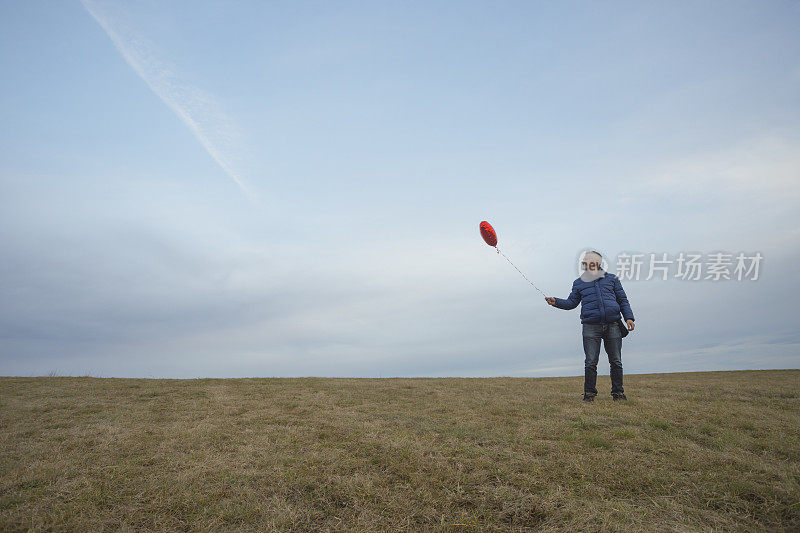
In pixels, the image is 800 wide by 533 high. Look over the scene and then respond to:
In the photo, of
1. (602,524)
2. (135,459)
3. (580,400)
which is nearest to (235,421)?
(135,459)

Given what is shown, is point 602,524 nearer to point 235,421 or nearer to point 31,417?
point 235,421

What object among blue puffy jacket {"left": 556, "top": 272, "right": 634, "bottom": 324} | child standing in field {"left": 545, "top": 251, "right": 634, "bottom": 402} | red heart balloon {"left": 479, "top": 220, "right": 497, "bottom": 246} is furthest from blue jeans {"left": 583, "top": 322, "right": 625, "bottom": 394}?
red heart balloon {"left": 479, "top": 220, "right": 497, "bottom": 246}

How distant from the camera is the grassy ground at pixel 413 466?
4828 mm

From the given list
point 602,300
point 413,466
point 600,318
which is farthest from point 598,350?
point 413,466

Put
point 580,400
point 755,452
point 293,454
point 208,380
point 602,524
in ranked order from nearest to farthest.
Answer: point 602,524 < point 755,452 < point 293,454 < point 580,400 < point 208,380

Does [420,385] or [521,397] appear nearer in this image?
[521,397]

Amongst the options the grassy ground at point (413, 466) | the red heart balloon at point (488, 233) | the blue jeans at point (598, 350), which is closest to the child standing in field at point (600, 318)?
the blue jeans at point (598, 350)

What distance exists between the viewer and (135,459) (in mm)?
6727

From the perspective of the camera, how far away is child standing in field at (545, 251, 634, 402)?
1062 cm

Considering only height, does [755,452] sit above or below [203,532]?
above

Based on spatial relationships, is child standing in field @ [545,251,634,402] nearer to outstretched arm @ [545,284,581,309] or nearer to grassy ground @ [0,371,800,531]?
outstretched arm @ [545,284,581,309]

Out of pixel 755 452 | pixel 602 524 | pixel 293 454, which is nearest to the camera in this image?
pixel 602 524

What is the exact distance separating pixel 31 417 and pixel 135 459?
16.4 ft

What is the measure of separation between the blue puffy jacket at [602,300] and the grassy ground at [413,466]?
206 cm
